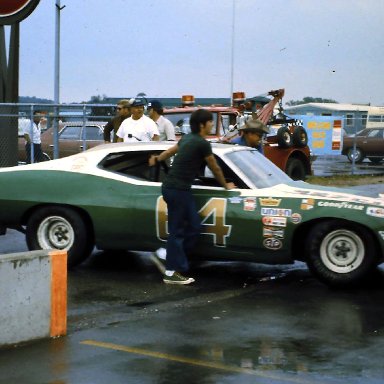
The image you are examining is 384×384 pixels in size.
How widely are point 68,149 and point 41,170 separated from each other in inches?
409

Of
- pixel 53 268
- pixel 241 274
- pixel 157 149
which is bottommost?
pixel 241 274

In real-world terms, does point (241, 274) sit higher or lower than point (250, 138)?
lower

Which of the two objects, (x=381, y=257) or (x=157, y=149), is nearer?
(x=381, y=257)

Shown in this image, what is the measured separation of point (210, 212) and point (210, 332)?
2204mm

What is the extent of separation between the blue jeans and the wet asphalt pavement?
27 centimetres

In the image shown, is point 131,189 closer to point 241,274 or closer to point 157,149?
point 157,149

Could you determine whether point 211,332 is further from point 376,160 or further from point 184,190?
point 376,160

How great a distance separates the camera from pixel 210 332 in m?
6.45

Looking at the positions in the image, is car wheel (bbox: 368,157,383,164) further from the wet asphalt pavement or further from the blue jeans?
the blue jeans

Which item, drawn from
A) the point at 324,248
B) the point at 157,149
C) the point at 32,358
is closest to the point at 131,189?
the point at 157,149

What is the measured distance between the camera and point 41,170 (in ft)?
30.3

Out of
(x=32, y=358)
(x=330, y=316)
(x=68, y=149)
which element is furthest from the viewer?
(x=68, y=149)

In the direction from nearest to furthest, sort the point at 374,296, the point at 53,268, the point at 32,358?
the point at 32,358 → the point at 53,268 → the point at 374,296

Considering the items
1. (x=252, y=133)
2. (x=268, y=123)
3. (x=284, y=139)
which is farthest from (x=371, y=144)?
(x=252, y=133)
